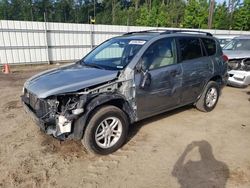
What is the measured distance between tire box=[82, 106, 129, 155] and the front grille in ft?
2.17

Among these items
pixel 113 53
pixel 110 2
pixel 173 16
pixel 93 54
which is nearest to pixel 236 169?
pixel 113 53

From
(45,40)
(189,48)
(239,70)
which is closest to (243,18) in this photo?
(239,70)

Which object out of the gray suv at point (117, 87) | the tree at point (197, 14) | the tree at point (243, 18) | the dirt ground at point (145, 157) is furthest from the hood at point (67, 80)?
the tree at point (243, 18)

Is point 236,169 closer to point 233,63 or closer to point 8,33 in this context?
point 233,63

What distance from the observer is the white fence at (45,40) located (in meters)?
11.4

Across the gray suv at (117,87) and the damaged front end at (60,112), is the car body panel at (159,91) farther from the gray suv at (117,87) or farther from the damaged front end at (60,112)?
the damaged front end at (60,112)

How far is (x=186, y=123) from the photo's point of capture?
4945mm

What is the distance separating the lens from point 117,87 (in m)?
3.60

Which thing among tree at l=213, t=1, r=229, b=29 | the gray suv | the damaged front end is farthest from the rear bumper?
tree at l=213, t=1, r=229, b=29

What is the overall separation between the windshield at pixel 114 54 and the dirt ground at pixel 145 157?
4.48 feet

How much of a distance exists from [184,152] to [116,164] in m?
1.14

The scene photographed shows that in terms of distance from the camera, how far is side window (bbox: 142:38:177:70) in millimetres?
3959

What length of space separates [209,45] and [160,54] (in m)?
1.88

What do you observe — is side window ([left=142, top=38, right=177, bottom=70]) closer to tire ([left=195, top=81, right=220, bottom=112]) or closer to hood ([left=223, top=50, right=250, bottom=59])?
tire ([left=195, top=81, right=220, bottom=112])
